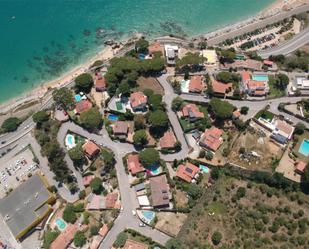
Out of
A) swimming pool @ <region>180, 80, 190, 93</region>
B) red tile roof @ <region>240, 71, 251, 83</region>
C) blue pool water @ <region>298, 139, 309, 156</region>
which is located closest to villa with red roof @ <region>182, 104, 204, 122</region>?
swimming pool @ <region>180, 80, 190, 93</region>

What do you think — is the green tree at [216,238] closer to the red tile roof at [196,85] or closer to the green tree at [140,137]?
the green tree at [140,137]

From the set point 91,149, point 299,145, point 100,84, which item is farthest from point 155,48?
point 299,145

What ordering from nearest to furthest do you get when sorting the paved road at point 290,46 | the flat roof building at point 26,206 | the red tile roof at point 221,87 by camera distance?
the flat roof building at point 26,206
the red tile roof at point 221,87
the paved road at point 290,46

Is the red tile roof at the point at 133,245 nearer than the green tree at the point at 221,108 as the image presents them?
Yes

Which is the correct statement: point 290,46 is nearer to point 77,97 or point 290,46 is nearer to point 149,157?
point 149,157

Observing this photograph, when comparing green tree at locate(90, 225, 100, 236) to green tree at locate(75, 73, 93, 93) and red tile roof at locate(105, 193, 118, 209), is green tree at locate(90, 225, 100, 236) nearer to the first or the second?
red tile roof at locate(105, 193, 118, 209)

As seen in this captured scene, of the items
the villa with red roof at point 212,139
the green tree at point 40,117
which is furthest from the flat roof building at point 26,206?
the villa with red roof at point 212,139

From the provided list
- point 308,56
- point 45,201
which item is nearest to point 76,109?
point 45,201

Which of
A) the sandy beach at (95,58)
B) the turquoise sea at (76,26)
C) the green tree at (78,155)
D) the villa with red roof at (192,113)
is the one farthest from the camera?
the turquoise sea at (76,26)

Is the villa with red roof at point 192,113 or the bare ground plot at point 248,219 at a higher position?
the villa with red roof at point 192,113
